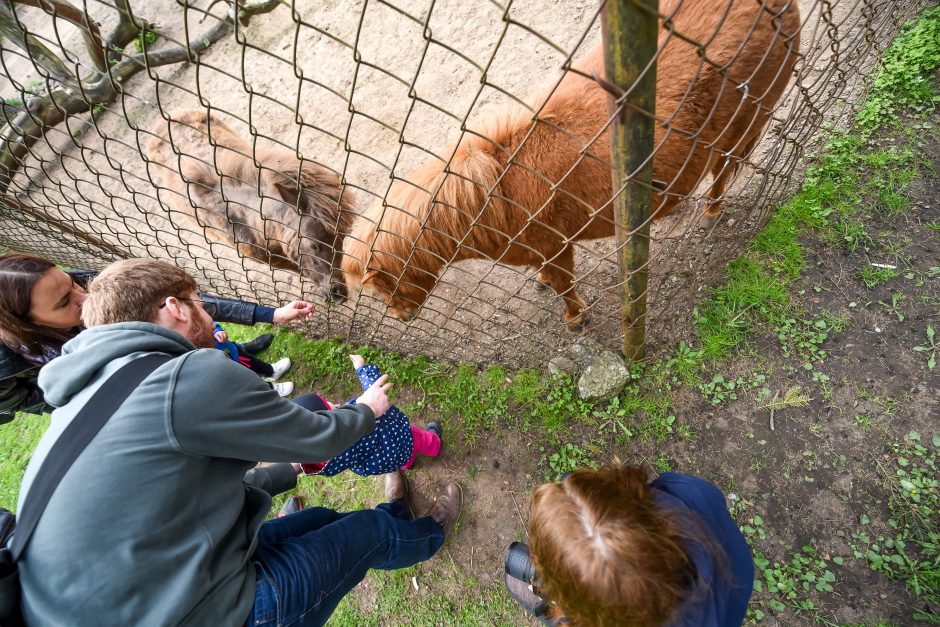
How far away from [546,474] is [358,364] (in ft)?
4.39

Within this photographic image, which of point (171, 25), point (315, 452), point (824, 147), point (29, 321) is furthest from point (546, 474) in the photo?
point (171, 25)

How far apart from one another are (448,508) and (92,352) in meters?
2.03

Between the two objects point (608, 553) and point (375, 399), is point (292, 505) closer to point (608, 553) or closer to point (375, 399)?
point (375, 399)

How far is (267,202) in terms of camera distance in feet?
11.8

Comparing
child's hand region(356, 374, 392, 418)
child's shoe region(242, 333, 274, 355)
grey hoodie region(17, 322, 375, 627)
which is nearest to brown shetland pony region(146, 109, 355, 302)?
child's shoe region(242, 333, 274, 355)

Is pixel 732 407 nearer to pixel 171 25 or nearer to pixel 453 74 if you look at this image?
pixel 453 74

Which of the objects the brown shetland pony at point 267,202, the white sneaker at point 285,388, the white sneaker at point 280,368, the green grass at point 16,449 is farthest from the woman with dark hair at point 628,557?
the green grass at point 16,449

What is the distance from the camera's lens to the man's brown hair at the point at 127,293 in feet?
5.18

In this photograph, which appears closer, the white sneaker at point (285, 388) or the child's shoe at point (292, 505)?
the child's shoe at point (292, 505)

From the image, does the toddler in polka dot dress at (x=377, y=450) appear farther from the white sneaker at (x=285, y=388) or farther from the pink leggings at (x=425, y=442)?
the white sneaker at (x=285, y=388)

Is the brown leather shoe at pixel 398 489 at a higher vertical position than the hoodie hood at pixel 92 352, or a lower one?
lower

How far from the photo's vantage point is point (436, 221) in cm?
245

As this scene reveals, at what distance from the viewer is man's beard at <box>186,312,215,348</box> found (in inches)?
70.1

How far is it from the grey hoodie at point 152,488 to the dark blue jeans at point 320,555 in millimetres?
167
